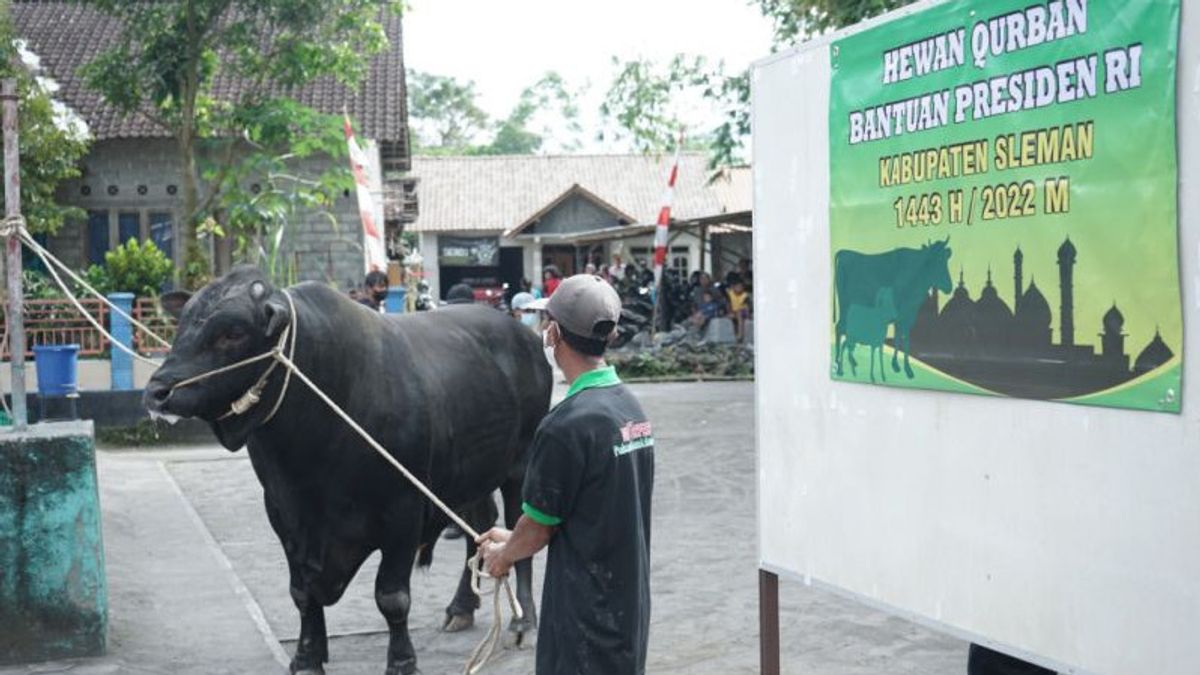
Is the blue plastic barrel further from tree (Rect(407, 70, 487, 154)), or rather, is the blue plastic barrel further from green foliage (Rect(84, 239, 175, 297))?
tree (Rect(407, 70, 487, 154))

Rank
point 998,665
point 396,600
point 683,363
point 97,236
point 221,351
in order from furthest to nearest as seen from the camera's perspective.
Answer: point 97,236 → point 683,363 → point 396,600 → point 221,351 → point 998,665

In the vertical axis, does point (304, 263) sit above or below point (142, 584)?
above

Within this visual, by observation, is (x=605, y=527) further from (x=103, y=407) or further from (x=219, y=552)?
(x=103, y=407)

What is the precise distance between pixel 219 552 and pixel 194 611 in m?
1.55

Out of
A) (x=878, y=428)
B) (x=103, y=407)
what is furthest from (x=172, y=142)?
(x=878, y=428)

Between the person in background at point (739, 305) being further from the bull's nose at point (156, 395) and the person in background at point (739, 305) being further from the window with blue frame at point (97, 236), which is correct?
the bull's nose at point (156, 395)

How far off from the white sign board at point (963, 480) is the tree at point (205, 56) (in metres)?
13.5

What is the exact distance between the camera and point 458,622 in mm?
7156

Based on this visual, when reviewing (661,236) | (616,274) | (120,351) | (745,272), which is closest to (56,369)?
(120,351)

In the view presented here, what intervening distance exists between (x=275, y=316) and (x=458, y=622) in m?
2.18

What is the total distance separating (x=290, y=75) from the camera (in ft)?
60.8

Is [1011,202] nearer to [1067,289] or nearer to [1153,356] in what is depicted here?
[1067,289]

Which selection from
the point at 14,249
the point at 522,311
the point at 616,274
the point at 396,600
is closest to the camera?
the point at 522,311

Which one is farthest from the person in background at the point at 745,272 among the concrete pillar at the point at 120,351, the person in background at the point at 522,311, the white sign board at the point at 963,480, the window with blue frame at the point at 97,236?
the white sign board at the point at 963,480
